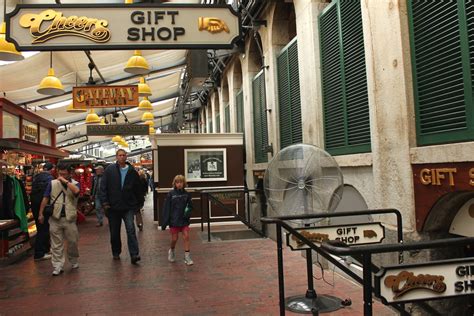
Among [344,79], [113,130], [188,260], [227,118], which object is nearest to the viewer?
[344,79]

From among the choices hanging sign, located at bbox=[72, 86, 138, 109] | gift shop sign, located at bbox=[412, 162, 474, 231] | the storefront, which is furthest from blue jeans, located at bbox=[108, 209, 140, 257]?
hanging sign, located at bbox=[72, 86, 138, 109]

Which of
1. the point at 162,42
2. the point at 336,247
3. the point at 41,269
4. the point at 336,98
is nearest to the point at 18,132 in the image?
the point at 41,269

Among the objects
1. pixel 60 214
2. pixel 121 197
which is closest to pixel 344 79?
pixel 121 197

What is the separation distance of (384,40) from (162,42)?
2.40m

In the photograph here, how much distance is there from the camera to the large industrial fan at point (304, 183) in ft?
13.3

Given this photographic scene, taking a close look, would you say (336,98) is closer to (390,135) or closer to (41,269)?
(390,135)

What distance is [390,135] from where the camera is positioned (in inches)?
177

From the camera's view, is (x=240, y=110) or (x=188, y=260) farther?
(x=240, y=110)

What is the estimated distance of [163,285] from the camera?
5.48m

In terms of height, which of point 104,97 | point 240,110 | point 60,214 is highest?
point 104,97

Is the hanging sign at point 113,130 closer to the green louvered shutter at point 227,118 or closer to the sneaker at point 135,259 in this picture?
the green louvered shutter at point 227,118

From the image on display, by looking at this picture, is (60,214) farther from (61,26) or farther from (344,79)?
(344,79)

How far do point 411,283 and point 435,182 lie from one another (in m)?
1.90

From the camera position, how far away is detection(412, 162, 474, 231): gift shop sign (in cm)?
344
